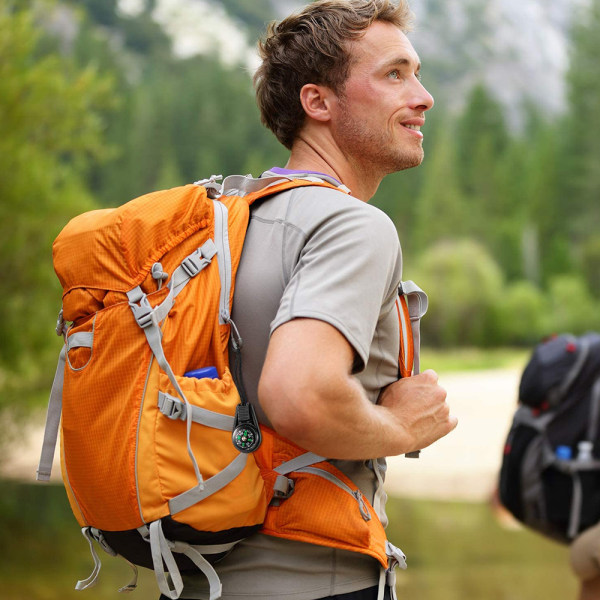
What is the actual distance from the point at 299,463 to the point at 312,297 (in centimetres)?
33

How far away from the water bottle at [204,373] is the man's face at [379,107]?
22.3 inches

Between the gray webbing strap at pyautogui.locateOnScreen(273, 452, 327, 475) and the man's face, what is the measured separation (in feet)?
2.00

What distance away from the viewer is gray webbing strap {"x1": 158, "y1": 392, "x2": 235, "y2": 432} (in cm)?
140

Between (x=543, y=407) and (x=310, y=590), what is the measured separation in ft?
5.89

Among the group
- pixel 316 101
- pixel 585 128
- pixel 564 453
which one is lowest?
pixel 585 128

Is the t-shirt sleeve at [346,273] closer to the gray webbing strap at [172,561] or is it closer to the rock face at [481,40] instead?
the gray webbing strap at [172,561]

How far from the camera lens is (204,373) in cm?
146

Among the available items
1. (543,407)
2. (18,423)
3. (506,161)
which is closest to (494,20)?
(506,161)

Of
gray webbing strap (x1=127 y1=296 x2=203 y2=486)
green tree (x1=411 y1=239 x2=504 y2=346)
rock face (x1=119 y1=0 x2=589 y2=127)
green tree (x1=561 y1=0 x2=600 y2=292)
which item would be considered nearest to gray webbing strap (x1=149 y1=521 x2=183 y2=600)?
gray webbing strap (x1=127 y1=296 x2=203 y2=486)

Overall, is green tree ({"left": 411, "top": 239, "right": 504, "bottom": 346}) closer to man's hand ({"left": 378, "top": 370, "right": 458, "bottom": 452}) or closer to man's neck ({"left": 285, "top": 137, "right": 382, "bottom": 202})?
man's neck ({"left": 285, "top": 137, "right": 382, "bottom": 202})

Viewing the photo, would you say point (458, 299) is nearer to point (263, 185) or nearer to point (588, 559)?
point (588, 559)

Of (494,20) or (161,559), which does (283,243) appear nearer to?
(161,559)

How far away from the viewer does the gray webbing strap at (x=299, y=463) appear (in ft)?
4.99

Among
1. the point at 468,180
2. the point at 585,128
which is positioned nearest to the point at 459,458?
the point at 585,128
